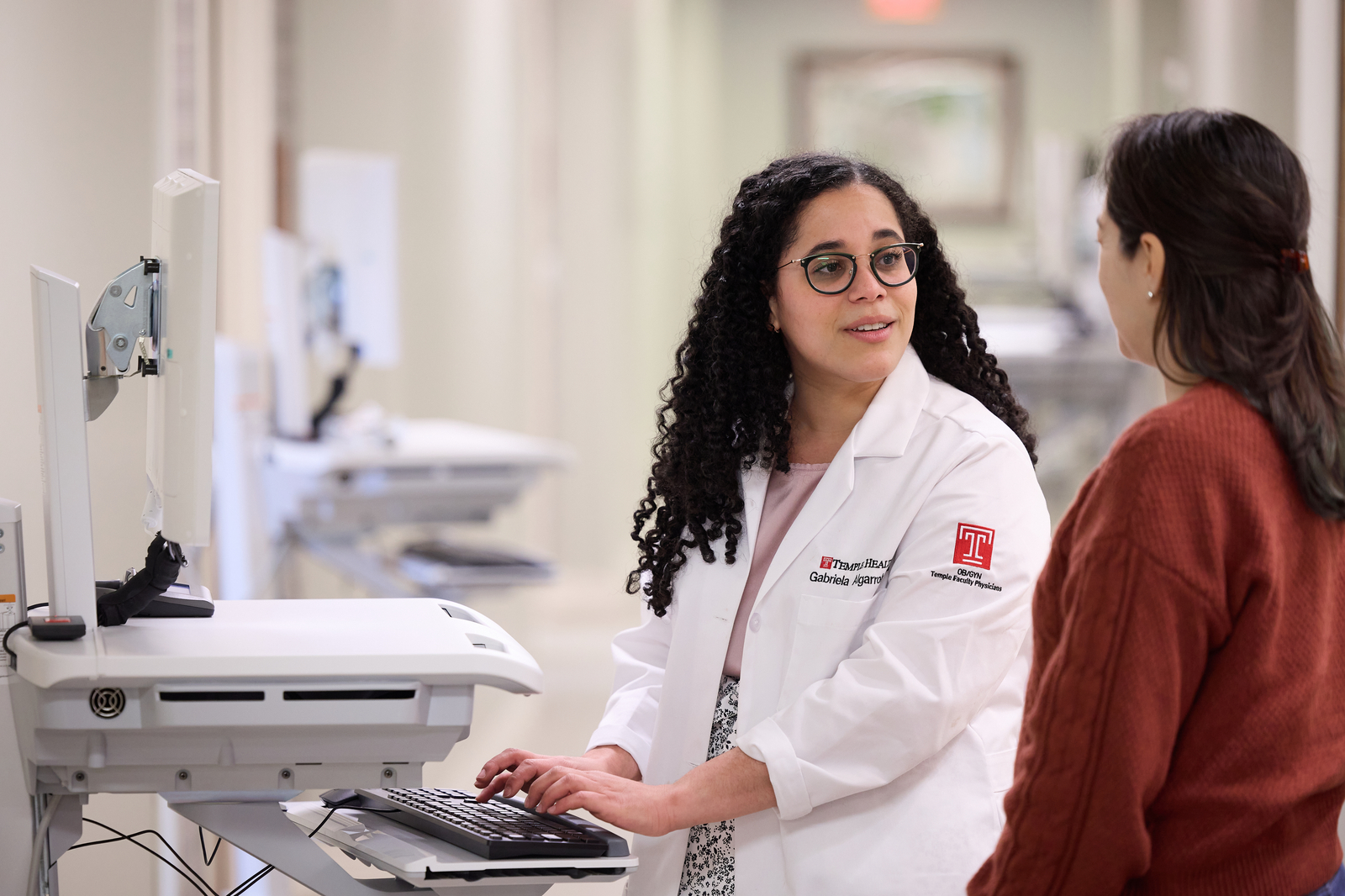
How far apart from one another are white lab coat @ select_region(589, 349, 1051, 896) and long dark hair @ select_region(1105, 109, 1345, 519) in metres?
0.41

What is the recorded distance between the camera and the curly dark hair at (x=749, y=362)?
1.55 metres

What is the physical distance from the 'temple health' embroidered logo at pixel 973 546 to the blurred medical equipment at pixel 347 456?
203cm

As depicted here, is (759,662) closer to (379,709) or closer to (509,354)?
(379,709)

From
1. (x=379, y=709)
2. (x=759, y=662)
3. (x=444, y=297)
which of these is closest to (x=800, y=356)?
(x=759, y=662)

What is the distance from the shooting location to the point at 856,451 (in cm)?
145

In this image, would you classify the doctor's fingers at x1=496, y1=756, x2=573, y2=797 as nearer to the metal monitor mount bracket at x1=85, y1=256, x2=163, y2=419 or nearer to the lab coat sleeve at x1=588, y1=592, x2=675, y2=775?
the lab coat sleeve at x1=588, y1=592, x2=675, y2=775

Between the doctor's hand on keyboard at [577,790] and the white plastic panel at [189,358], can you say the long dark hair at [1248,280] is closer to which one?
the doctor's hand on keyboard at [577,790]

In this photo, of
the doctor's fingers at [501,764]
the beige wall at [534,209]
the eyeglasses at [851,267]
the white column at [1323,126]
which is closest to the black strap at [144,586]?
the doctor's fingers at [501,764]

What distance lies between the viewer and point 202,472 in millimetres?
1152

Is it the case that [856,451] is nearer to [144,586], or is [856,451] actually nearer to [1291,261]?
[1291,261]

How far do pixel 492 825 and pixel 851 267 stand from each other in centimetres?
76

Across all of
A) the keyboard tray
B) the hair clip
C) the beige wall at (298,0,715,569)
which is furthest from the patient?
the beige wall at (298,0,715,569)

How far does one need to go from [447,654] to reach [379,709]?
0.08 meters

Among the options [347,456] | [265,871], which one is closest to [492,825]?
[265,871]
